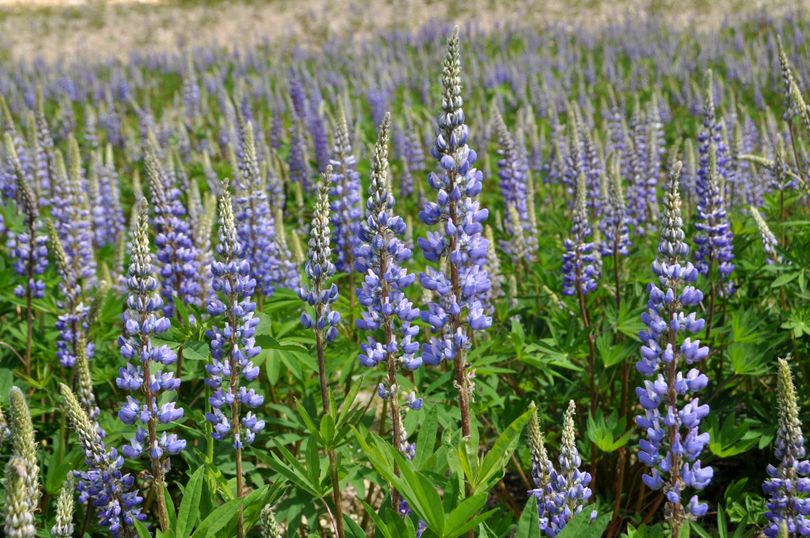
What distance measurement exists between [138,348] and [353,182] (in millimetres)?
2405

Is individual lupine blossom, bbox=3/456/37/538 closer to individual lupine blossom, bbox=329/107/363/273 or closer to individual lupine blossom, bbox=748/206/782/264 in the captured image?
individual lupine blossom, bbox=329/107/363/273

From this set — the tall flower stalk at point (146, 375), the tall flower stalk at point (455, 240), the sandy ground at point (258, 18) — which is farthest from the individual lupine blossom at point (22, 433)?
the sandy ground at point (258, 18)

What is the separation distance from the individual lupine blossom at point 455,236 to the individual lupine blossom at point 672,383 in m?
0.54

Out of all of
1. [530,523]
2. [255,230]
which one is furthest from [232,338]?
[255,230]

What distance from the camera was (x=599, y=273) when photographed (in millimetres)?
4695

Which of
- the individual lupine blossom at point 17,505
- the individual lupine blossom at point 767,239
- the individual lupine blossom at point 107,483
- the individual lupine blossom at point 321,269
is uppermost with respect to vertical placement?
Result: the individual lupine blossom at point 321,269

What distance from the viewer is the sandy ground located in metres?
24.2

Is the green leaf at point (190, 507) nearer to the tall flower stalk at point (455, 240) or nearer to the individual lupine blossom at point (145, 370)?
the individual lupine blossom at point (145, 370)

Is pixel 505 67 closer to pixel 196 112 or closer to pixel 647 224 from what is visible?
pixel 196 112

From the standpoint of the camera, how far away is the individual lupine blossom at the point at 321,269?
2592mm

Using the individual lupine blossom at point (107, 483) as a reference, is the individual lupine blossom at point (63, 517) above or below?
above

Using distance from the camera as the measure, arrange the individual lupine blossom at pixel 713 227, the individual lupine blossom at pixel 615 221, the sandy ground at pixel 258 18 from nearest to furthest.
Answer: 1. the individual lupine blossom at pixel 713 227
2. the individual lupine blossom at pixel 615 221
3. the sandy ground at pixel 258 18

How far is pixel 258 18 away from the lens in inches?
1204

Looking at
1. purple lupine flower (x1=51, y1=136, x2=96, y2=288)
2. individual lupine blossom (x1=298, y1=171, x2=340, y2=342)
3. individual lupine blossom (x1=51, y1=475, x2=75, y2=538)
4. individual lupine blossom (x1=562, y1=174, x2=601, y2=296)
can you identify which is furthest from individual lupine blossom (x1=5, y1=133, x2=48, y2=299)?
individual lupine blossom (x1=562, y1=174, x2=601, y2=296)
